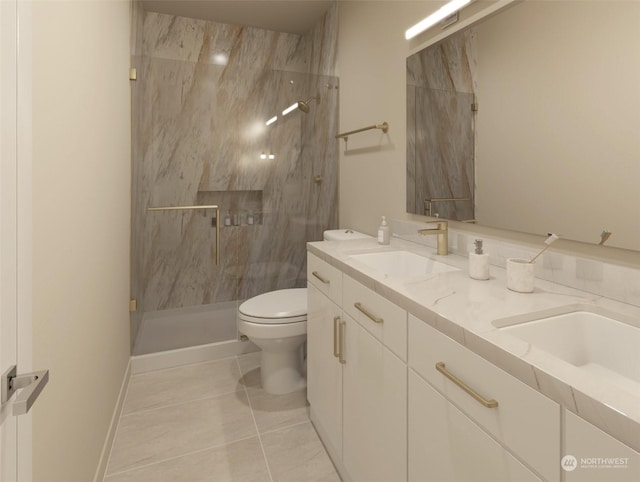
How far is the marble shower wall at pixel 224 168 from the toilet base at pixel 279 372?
2.57ft

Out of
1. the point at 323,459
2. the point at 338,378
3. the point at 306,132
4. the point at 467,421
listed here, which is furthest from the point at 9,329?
the point at 306,132

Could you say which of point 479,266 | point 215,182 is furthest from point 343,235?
point 479,266

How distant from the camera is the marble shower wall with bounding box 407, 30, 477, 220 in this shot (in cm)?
158

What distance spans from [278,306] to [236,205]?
3.28ft

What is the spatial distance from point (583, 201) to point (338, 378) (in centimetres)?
107

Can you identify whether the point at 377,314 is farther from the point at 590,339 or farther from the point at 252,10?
the point at 252,10

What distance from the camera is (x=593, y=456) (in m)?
0.55

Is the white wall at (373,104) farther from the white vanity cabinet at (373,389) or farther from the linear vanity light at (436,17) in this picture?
the white vanity cabinet at (373,389)

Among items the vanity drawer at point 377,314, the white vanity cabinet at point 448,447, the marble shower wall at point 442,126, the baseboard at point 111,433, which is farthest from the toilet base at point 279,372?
the white vanity cabinet at point 448,447

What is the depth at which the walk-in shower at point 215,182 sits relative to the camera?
2.62 meters

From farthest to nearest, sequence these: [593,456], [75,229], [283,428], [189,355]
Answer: [189,355]
[283,428]
[75,229]
[593,456]

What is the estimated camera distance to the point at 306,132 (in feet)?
9.63

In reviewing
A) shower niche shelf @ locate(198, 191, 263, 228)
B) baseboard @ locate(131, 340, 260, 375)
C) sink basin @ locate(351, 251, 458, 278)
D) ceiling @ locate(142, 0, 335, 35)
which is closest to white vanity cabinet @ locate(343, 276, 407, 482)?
sink basin @ locate(351, 251, 458, 278)

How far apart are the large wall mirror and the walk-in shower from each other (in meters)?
1.17
